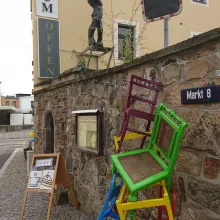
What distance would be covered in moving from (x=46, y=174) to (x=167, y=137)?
10.1 ft

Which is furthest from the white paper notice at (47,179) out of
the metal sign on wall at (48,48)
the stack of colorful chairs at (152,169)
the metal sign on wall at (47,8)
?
the metal sign on wall at (47,8)

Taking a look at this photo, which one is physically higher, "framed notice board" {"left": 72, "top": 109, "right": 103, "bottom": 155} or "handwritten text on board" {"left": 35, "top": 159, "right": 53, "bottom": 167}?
"framed notice board" {"left": 72, "top": 109, "right": 103, "bottom": 155}

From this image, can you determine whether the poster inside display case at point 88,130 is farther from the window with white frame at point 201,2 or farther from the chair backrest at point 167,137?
the window with white frame at point 201,2

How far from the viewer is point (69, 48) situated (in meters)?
10.4

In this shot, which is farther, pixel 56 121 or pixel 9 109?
pixel 9 109

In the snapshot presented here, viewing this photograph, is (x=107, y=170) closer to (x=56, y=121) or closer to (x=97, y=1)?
(x=56, y=121)

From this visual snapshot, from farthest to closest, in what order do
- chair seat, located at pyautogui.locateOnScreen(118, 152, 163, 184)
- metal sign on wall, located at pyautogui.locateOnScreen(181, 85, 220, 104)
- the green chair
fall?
metal sign on wall, located at pyautogui.locateOnScreen(181, 85, 220, 104) < chair seat, located at pyautogui.locateOnScreen(118, 152, 163, 184) < the green chair

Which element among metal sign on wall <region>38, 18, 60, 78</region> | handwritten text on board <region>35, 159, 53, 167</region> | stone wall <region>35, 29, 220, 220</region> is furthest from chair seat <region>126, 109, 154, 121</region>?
metal sign on wall <region>38, 18, 60, 78</region>

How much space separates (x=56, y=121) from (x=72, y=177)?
1427 millimetres

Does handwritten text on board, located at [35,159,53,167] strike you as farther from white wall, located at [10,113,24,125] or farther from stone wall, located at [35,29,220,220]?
white wall, located at [10,113,24,125]

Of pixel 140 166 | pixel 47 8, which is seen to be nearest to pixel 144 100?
pixel 140 166

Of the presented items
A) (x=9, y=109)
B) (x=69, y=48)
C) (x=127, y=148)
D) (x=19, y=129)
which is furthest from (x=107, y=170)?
(x=9, y=109)

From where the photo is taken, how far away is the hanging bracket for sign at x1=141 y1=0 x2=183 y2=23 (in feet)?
10.1

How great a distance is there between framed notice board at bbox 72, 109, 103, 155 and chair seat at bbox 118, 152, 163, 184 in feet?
6.48
